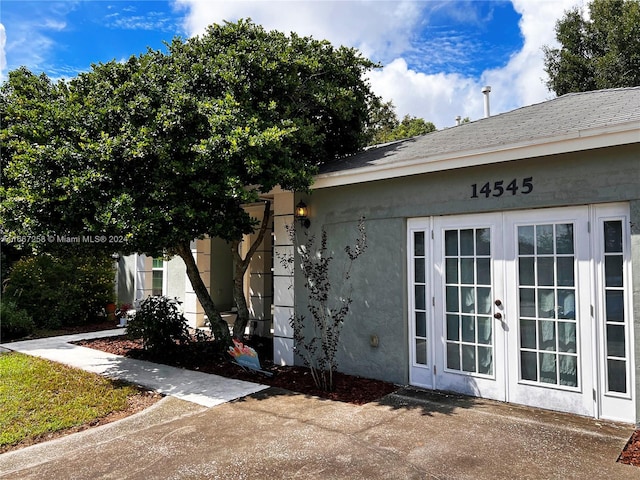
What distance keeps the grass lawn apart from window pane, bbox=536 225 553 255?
5828 mm

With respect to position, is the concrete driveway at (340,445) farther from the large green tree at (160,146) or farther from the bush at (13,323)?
the bush at (13,323)

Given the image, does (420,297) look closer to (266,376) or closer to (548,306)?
(548,306)

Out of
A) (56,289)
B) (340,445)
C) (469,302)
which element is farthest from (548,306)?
(56,289)

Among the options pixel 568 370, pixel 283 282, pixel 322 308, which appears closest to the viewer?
pixel 568 370

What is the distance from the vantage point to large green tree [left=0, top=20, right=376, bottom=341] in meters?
5.95

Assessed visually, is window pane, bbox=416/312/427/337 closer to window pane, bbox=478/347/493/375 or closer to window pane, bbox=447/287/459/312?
window pane, bbox=447/287/459/312

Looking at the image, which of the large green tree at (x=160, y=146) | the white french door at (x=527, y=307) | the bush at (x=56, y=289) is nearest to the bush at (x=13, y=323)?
the bush at (x=56, y=289)

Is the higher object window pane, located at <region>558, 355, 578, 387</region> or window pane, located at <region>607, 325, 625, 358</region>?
window pane, located at <region>607, 325, 625, 358</region>

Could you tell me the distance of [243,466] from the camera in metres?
3.85

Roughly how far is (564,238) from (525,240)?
0.43 m

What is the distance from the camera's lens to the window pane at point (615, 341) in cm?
459

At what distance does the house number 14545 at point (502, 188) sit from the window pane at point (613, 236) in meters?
0.92

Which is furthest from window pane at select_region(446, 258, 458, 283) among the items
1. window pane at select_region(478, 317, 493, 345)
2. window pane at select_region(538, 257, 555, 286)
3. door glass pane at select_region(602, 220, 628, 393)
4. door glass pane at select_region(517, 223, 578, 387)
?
door glass pane at select_region(602, 220, 628, 393)

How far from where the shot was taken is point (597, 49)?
21531 mm
